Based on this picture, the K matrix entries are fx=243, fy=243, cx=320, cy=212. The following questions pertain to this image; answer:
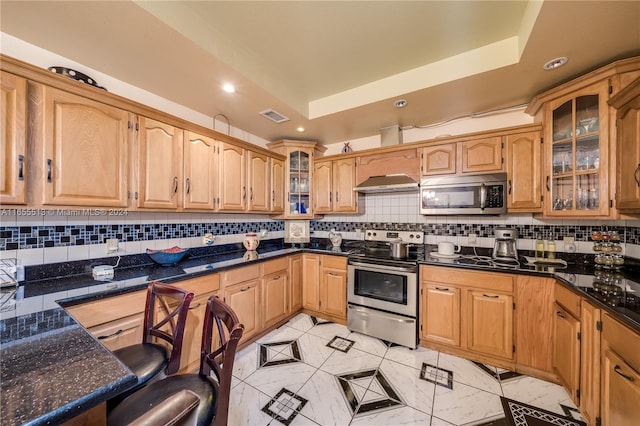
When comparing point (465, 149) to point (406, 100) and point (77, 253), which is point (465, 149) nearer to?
point (406, 100)

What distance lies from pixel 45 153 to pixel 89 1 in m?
0.89

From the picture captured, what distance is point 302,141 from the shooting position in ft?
10.9

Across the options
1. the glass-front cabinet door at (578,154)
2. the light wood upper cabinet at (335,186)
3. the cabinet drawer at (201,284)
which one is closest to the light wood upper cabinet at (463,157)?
the glass-front cabinet door at (578,154)

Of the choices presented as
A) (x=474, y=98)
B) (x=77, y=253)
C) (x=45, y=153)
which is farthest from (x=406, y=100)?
(x=77, y=253)

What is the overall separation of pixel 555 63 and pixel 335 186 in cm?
222

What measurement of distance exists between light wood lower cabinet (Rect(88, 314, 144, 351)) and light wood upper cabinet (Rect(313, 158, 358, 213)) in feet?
7.32

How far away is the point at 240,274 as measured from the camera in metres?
2.32

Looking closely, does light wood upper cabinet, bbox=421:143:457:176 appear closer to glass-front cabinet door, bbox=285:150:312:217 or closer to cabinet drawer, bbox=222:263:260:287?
glass-front cabinet door, bbox=285:150:312:217

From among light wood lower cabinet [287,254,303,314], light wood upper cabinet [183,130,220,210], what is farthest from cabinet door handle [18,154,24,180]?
light wood lower cabinet [287,254,303,314]

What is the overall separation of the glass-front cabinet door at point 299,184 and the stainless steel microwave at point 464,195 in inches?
58.3

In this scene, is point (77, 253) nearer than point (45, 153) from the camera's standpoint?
No

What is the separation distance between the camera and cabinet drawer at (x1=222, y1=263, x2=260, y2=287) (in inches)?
86.2

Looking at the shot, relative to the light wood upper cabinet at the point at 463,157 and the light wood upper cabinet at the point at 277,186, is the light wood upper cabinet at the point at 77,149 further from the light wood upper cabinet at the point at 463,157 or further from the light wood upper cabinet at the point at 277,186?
the light wood upper cabinet at the point at 463,157

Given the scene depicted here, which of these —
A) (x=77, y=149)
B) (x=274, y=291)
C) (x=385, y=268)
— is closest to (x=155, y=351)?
(x=77, y=149)
